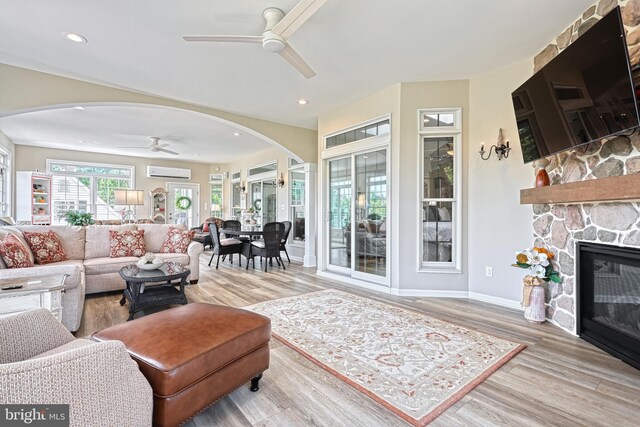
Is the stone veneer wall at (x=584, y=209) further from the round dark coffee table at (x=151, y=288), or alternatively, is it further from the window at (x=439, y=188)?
the round dark coffee table at (x=151, y=288)

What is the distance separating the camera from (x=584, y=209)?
2721mm

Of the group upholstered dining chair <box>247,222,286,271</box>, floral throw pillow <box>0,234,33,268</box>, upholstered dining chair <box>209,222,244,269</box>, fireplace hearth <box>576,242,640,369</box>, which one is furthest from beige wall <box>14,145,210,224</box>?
fireplace hearth <box>576,242,640,369</box>

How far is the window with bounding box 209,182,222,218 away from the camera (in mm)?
10656

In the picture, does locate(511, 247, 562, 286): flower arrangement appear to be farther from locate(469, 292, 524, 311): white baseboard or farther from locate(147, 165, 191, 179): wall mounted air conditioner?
locate(147, 165, 191, 179): wall mounted air conditioner

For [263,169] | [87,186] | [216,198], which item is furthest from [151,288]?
[216,198]

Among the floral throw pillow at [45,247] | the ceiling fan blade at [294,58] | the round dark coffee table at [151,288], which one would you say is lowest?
the round dark coffee table at [151,288]

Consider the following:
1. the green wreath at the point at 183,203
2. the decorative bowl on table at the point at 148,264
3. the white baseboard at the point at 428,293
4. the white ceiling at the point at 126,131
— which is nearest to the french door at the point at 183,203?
the green wreath at the point at 183,203

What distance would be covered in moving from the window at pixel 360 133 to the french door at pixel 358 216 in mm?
254

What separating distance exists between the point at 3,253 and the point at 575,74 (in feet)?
17.3

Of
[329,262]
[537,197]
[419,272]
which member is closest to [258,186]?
[329,262]

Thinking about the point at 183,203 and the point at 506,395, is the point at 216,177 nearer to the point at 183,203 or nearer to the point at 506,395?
the point at 183,203

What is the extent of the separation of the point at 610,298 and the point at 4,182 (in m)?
10.4

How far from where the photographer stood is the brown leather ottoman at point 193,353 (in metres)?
1.40

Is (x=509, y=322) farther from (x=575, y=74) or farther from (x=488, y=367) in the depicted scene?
(x=575, y=74)
